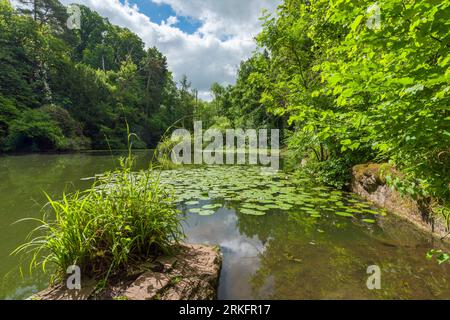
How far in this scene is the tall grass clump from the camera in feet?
5.07

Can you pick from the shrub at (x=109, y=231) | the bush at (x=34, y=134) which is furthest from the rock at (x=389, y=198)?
the bush at (x=34, y=134)

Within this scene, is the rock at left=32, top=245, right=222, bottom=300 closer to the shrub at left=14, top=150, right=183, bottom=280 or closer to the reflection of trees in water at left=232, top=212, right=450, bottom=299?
the shrub at left=14, top=150, right=183, bottom=280

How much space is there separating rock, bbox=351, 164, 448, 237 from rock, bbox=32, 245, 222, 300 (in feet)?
8.17

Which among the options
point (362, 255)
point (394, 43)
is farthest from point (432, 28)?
point (362, 255)

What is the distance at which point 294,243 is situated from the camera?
253 centimetres

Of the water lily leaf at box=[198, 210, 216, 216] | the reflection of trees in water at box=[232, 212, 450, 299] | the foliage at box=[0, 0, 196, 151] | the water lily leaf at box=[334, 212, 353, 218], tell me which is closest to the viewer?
the reflection of trees in water at box=[232, 212, 450, 299]

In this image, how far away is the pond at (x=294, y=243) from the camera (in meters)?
1.73

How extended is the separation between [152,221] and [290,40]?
232 inches

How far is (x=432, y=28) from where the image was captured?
1335mm

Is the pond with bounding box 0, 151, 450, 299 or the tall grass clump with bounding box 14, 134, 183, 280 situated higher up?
the tall grass clump with bounding box 14, 134, 183, 280

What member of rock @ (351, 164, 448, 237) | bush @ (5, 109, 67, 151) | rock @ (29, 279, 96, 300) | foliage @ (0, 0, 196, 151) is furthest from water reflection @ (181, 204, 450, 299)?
bush @ (5, 109, 67, 151)

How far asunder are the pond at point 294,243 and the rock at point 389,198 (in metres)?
0.17

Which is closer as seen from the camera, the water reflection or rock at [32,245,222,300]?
rock at [32,245,222,300]

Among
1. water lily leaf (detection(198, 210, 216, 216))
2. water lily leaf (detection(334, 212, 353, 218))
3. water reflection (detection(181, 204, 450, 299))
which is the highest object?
water lily leaf (detection(334, 212, 353, 218))
